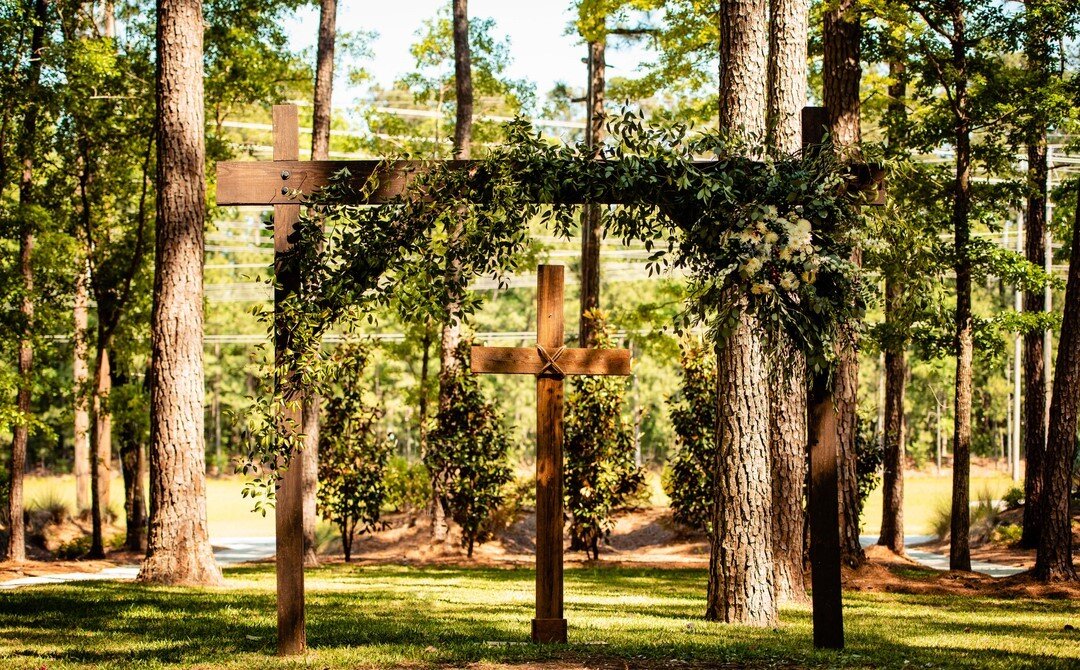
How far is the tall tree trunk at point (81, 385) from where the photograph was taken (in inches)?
780

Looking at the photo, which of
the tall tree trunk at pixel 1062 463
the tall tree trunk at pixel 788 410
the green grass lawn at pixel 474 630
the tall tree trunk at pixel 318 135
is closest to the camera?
the green grass lawn at pixel 474 630

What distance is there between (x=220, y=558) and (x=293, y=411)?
49.4 feet

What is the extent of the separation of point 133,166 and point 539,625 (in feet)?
50.0

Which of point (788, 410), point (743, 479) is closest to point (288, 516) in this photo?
point (743, 479)

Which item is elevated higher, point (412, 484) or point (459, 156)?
point (459, 156)

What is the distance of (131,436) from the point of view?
64.7ft

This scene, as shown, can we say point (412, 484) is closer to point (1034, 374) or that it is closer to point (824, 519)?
point (1034, 374)

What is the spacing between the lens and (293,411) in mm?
7195

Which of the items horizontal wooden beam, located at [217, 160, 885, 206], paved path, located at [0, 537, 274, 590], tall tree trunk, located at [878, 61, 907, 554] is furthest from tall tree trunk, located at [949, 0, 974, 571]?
paved path, located at [0, 537, 274, 590]

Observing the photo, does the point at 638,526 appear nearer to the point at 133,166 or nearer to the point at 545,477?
Result: the point at 133,166

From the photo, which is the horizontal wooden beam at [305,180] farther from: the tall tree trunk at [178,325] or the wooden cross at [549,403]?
the tall tree trunk at [178,325]

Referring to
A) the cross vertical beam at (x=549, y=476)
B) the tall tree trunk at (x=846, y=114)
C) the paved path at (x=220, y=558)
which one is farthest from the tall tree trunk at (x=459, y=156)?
the cross vertical beam at (x=549, y=476)

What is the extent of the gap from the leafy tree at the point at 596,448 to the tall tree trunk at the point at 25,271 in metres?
8.58

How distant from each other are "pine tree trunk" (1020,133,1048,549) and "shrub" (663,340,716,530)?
17.8 feet
